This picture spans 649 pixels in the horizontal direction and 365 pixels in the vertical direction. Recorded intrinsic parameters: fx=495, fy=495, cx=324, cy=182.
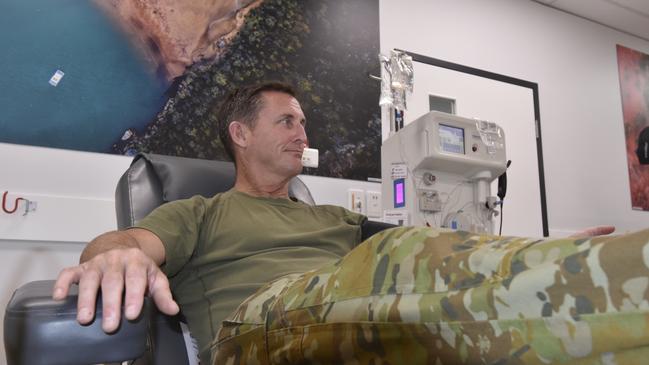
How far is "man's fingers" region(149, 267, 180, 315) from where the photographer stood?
1.93 ft

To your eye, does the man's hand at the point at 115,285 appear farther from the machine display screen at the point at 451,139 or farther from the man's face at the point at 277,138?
the machine display screen at the point at 451,139

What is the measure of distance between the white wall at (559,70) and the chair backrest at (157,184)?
168 centimetres

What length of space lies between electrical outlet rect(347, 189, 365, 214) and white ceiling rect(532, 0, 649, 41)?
203cm

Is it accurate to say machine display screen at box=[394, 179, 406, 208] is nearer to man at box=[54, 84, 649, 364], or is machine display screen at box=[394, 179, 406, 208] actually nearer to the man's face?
the man's face

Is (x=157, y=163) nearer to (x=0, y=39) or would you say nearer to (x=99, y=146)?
(x=99, y=146)

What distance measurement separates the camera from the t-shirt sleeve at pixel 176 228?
1047 millimetres

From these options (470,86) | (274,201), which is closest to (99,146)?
(274,201)

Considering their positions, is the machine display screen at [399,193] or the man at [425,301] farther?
the machine display screen at [399,193]

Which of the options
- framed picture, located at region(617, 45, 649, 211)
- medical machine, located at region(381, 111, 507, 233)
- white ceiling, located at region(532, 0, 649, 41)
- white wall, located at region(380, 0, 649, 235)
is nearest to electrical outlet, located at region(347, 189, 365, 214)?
medical machine, located at region(381, 111, 507, 233)

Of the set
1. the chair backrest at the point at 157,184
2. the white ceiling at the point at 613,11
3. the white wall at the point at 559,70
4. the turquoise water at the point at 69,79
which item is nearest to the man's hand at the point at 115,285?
the chair backrest at the point at 157,184

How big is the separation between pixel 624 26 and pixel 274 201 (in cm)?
350

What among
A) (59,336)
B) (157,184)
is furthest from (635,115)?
(59,336)

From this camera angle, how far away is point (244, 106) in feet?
5.25

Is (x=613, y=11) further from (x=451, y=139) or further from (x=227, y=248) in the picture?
(x=227, y=248)
